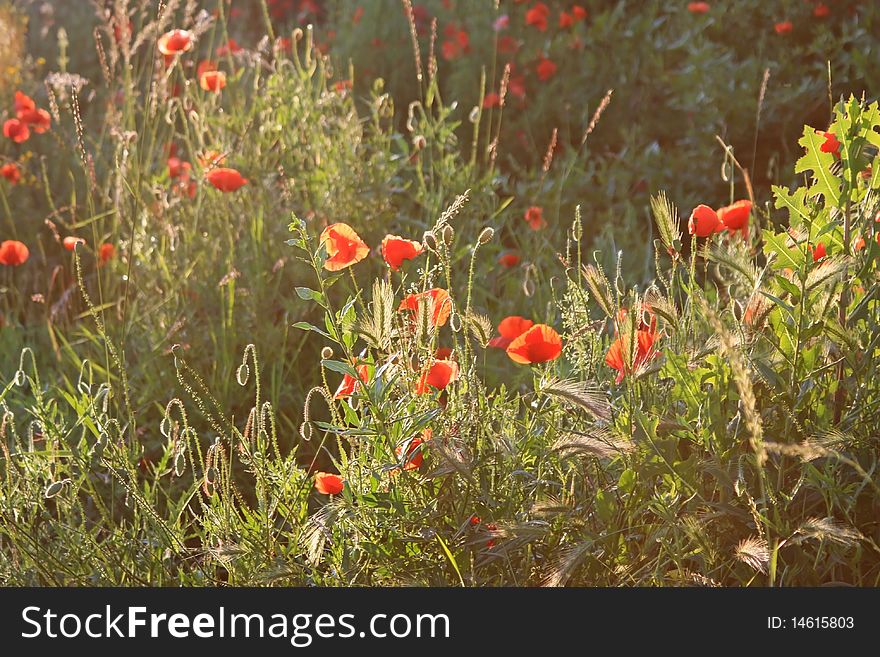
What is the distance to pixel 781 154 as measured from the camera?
4.05m

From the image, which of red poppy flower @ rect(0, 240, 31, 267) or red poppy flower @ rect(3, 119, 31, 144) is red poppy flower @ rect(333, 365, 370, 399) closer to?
red poppy flower @ rect(0, 240, 31, 267)

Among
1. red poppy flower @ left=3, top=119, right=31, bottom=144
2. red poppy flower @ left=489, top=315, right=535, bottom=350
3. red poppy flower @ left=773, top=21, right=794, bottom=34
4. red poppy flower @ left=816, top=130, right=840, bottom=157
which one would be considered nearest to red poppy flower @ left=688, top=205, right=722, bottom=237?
red poppy flower @ left=816, top=130, right=840, bottom=157

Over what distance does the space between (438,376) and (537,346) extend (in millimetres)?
163

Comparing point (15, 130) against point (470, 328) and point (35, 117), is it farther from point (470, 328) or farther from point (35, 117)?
point (470, 328)

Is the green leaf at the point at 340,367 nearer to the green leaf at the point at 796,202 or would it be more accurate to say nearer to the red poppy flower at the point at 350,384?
the red poppy flower at the point at 350,384

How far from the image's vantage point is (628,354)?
161cm

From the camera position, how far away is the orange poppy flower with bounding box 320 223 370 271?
1.73 m

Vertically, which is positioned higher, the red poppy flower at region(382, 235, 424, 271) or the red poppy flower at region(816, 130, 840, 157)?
the red poppy flower at region(816, 130, 840, 157)

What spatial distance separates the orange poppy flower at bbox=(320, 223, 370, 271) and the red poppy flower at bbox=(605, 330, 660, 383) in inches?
17.1

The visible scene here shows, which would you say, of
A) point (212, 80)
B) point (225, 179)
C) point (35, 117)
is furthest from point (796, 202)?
point (35, 117)

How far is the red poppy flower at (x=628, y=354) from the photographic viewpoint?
1.62 metres

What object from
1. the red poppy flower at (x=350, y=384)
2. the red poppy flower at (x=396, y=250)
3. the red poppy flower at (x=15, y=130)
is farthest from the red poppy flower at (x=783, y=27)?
the red poppy flower at (x=350, y=384)

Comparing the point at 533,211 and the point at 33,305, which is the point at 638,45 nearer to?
the point at 533,211

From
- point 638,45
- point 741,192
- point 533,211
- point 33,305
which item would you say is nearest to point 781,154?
point 741,192
